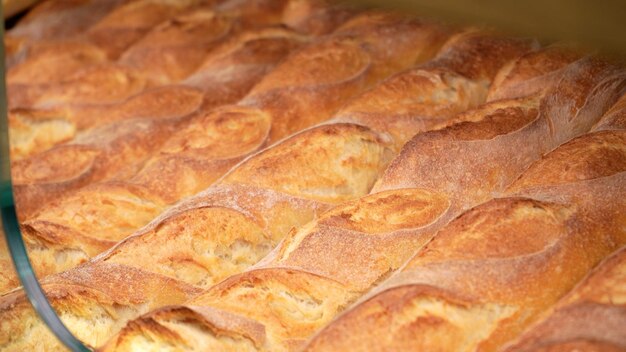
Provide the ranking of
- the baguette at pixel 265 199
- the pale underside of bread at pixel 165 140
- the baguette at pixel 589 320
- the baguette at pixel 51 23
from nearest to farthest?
the baguette at pixel 589 320, the baguette at pixel 265 199, the pale underside of bread at pixel 165 140, the baguette at pixel 51 23

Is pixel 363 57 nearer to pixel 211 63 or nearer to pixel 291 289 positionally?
pixel 211 63

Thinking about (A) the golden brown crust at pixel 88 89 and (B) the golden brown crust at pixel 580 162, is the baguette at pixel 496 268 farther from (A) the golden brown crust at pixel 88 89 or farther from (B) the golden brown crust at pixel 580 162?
(A) the golden brown crust at pixel 88 89

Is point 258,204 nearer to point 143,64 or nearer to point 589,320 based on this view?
point 589,320

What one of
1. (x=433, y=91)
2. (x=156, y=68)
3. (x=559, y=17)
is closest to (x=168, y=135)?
(x=156, y=68)

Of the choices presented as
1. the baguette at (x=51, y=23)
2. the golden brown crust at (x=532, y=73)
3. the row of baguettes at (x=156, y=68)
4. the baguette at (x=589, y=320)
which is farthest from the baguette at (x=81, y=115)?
the baguette at (x=589, y=320)

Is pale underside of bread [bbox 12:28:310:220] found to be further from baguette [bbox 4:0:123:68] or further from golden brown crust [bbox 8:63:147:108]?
baguette [bbox 4:0:123:68]

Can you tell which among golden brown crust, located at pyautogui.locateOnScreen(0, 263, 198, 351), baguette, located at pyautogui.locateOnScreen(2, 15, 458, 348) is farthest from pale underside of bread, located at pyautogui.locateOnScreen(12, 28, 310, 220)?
golden brown crust, located at pyautogui.locateOnScreen(0, 263, 198, 351)
